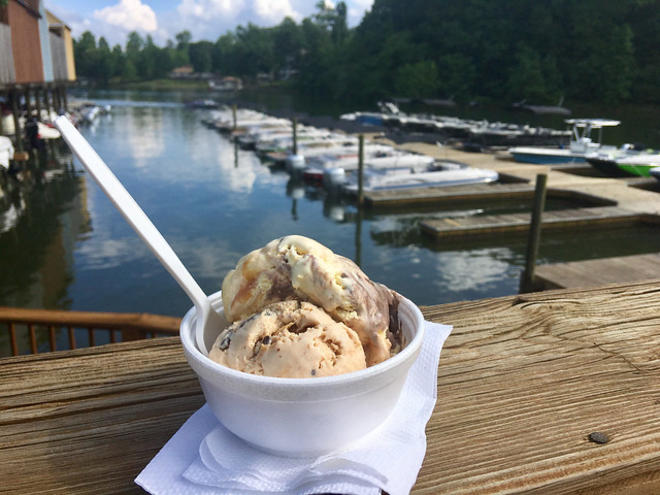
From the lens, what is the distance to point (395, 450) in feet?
3.34

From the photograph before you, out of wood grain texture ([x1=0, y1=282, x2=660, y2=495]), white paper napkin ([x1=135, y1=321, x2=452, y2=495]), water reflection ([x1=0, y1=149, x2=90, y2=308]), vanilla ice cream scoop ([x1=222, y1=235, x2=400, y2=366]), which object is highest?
vanilla ice cream scoop ([x1=222, y1=235, x2=400, y2=366])

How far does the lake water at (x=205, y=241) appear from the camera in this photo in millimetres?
11594

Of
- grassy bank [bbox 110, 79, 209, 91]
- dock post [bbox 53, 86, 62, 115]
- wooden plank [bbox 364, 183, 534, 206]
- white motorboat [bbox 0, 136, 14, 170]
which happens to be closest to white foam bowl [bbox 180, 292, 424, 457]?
wooden plank [bbox 364, 183, 534, 206]

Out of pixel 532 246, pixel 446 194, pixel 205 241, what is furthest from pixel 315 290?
pixel 446 194

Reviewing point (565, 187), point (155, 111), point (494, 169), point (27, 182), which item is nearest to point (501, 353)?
point (565, 187)

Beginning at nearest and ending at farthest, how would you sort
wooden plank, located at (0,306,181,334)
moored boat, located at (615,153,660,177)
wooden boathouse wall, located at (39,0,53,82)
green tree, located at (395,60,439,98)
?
wooden plank, located at (0,306,181,334) → moored boat, located at (615,153,660,177) → wooden boathouse wall, located at (39,0,53,82) → green tree, located at (395,60,439,98)

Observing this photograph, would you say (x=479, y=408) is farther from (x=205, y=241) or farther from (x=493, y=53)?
(x=493, y=53)

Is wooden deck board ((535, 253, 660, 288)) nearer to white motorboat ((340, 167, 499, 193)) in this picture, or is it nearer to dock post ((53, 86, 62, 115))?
white motorboat ((340, 167, 499, 193))

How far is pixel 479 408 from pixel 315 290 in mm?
529

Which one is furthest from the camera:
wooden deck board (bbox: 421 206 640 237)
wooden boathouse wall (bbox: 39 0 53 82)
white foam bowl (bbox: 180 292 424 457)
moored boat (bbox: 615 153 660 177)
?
wooden boathouse wall (bbox: 39 0 53 82)

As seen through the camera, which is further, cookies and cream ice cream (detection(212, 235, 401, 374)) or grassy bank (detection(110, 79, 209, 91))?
grassy bank (detection(110, 79, 209, 91))

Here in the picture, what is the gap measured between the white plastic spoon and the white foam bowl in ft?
0.31

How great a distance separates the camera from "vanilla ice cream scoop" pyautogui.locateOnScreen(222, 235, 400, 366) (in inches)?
40.8

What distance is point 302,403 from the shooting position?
88 centimetres
